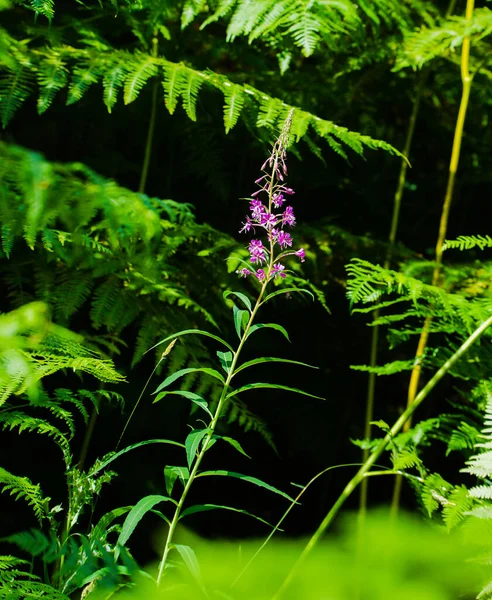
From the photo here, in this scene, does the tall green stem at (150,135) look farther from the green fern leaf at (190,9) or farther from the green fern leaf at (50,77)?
the green fern leaf at (50,77)

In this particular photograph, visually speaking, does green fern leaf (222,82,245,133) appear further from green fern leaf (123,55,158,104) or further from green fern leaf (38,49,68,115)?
green fern leaf (38,49,68,115)

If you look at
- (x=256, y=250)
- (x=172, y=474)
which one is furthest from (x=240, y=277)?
(x=172, y=474)

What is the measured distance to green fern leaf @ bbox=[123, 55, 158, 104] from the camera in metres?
1.62

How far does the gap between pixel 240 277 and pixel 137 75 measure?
2.14ft

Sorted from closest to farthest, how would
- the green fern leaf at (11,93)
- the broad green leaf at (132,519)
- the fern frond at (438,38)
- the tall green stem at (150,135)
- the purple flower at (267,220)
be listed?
1. the broad green leaf at (132,519)
2. the purple flower at (267,220)
3. the green fern leaf at (11,93)
4. the fern frond at (438,38)
5. the tall green stem at (150,135)

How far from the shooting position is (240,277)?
1.58 m

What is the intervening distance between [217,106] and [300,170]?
1.43 ft

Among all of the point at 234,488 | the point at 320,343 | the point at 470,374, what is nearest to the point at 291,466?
the point at 234,488

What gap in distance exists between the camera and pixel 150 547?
1.95 metres

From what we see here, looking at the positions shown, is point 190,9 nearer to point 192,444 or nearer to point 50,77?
point 50,77

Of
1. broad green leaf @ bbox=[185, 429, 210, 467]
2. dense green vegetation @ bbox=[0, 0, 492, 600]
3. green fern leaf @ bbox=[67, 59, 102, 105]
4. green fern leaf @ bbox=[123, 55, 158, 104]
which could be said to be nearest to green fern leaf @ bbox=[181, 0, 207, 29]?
dense green vegetation @ bbox=[0, 0, 492, 600]

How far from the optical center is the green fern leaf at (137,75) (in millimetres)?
1624

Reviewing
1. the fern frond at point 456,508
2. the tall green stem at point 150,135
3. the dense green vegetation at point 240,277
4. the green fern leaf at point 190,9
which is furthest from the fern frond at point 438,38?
the fern frond at point 456,508

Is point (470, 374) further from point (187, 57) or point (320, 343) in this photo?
point (187, 57)
